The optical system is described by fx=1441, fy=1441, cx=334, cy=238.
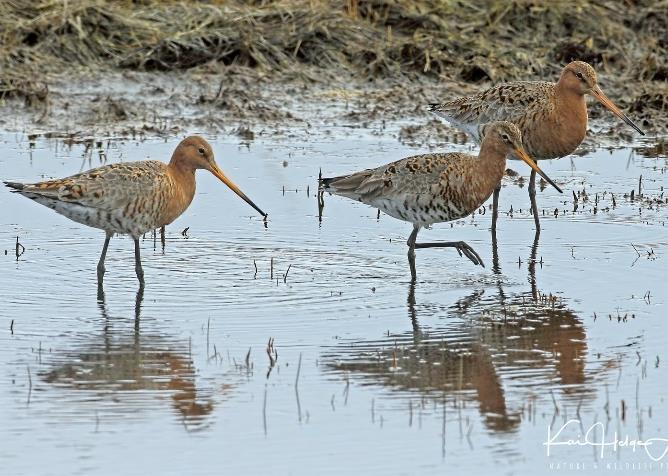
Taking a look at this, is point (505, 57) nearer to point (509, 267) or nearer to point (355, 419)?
point (509, 267)

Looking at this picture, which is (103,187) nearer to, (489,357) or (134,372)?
(134,372)

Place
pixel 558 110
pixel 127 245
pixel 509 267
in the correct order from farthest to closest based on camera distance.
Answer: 1. pixel 558 110
2. pixel 127 245
3. pixel 509 267

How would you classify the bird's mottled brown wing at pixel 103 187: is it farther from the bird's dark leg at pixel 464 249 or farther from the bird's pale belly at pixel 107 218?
the bird's dark leg at pixel 464 249

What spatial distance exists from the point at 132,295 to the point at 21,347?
1.46m

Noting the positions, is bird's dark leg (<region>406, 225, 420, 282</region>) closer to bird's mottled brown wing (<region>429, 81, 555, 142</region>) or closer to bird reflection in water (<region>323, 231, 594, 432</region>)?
bird reflection in water (<region>323, 231, 594, 432</region>)

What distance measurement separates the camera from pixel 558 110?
12289 mm

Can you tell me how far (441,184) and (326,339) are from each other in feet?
7.08

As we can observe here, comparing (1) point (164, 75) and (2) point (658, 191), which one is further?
(1) point (164, 75)

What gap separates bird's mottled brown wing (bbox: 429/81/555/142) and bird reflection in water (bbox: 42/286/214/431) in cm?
475

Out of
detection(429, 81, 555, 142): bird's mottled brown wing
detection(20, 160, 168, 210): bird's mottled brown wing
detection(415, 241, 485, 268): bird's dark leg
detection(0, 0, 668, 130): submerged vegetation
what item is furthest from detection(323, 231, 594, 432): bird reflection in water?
detection(0, 0, 668, 130): submerged vegetation

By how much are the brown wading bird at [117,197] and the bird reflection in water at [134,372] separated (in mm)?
1277

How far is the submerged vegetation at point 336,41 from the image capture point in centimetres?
1592

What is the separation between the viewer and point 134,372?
798 centimetres

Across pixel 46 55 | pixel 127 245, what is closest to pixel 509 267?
pixel 127 245
